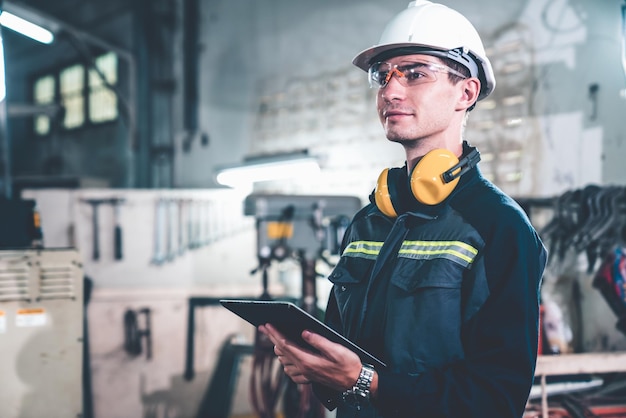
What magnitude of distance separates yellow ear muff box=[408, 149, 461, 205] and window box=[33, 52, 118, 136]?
20.7ft

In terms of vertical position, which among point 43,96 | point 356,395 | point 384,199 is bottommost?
point 356,395

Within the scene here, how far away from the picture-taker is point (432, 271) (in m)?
1.19

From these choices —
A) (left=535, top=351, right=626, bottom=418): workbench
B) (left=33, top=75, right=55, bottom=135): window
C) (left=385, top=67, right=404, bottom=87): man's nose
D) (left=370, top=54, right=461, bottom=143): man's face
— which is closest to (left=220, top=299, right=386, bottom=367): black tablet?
(left=370, top=54, right=461, bottom=143): man's face

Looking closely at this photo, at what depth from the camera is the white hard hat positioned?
1.38 metres

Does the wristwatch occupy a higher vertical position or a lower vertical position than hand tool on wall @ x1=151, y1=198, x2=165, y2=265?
lower

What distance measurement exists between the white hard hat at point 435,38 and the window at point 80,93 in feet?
19.9

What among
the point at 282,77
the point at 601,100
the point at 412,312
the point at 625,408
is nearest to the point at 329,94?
the point at 282,77

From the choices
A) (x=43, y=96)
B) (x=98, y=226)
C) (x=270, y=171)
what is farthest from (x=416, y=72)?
(x=43, y=96)

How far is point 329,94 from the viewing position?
4586 mm

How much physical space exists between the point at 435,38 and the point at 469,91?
16 centimetres

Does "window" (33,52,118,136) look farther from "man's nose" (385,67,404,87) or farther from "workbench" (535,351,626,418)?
"man's nose" (385,67,404,87)

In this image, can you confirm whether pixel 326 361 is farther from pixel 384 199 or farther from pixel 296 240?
pixel 296 240

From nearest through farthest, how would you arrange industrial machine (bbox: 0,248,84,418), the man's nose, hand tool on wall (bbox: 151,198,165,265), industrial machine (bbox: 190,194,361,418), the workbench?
the man's nose < the workbench < industrial machine (bbox: 0,248,84,418) < industrial machine (bbox: 190,194,361,418) < hand tool on wall (bbox: 151,198,165,265)

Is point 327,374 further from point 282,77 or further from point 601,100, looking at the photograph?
point 282,77
